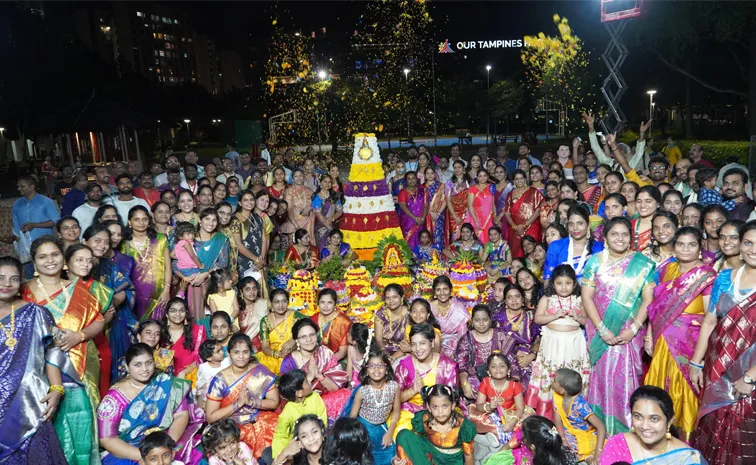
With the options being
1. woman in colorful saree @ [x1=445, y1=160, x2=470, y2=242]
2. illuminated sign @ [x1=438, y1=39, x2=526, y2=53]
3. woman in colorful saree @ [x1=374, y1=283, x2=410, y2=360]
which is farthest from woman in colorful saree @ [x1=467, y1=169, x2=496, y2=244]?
illuminated sign @ [x1=438, y1=39, x2=526, y2=53]

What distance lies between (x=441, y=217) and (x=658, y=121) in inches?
1615

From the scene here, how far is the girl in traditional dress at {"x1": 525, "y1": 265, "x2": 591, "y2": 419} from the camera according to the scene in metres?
4.41

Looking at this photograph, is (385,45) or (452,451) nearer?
(452,451)

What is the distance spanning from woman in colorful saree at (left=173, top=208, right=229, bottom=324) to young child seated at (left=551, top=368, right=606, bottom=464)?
12.0ft

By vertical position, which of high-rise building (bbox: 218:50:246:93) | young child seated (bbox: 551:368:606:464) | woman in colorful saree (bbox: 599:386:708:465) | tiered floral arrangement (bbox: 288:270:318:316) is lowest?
young child seated (bbox: 551:368:606:464)

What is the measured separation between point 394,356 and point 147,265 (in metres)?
2.58

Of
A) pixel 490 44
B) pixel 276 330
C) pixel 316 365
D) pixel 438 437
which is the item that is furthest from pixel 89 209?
pixel 490 44

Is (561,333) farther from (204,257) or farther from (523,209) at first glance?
(523,209)

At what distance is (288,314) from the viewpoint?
5309mm

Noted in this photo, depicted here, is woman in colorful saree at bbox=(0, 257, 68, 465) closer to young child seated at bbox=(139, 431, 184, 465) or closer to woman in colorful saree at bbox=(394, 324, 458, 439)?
young child seated at bbox=(139, 431, 184, 465)

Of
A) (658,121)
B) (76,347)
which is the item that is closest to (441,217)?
(76,347)

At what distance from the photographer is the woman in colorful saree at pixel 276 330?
5.17 meters

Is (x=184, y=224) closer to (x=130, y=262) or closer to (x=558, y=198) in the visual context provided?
(x=130, y=262)

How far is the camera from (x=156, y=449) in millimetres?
3500
